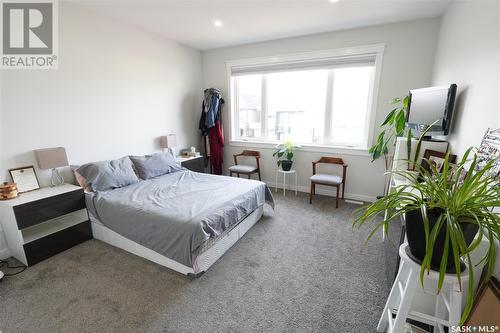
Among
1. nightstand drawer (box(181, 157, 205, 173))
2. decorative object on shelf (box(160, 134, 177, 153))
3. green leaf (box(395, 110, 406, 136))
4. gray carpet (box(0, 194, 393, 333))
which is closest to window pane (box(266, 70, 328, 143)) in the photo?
green leaf (box(395, 110, 406, 136))

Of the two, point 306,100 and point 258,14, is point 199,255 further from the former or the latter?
point 306,100

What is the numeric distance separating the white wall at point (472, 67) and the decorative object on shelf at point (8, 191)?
3.92 meters

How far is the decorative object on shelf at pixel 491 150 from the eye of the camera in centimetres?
126

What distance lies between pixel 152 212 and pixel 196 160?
2.13 metres

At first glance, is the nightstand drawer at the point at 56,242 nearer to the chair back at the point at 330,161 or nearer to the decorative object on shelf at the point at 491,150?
the chair back at the point at 330,161

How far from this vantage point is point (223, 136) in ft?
15.1

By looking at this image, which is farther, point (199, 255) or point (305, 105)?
point (305, 105)

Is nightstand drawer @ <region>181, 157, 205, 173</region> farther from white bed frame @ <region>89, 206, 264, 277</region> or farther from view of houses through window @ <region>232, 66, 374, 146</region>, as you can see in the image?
white bed frame @ <region>89, 206, 264, 277</region>

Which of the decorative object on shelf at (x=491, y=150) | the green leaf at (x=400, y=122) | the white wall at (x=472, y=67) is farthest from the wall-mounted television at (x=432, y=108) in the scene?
the decorative object on shelf at (x=491, y=150)

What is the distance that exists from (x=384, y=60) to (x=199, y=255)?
3498 millimetres

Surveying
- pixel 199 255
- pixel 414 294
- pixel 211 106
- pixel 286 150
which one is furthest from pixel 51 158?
pixel 414 294

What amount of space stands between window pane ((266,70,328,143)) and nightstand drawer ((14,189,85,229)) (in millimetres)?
3092

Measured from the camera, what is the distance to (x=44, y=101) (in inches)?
98.4

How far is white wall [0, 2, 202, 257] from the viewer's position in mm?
2350
